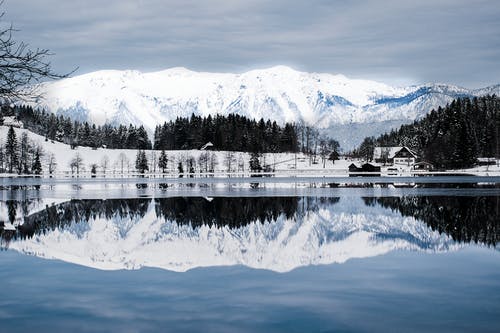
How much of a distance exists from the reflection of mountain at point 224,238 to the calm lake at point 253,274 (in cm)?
6

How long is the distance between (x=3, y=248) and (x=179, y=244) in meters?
6.27

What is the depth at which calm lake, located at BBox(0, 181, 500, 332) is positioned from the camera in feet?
41.3

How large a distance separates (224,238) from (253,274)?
7.72 m

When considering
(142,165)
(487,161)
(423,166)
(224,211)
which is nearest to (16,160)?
(142,165)

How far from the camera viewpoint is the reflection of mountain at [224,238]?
20.4 m

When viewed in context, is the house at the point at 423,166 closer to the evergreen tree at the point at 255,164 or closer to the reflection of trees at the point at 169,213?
the evergreen tree at the point at 255,164

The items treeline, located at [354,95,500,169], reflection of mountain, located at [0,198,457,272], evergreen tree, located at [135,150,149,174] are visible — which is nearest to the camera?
reflection of mountain, located at [0,198,457,272]

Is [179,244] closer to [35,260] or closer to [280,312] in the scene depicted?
[35,260]

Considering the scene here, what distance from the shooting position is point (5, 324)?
12430 millimetres

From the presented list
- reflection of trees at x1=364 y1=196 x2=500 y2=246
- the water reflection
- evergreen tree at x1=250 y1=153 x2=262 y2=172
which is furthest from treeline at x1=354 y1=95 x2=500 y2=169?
the water reflection

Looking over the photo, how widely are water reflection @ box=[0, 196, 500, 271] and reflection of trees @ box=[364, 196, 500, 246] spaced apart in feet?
0.14

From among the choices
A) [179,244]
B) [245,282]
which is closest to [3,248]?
[179,244]

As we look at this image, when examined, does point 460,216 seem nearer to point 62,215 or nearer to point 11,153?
point 62,215

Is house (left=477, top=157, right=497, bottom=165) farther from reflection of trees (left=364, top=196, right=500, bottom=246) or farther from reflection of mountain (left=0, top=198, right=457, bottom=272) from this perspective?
reflection of mountain (left=0, top=198, right=457, bottom=272)
